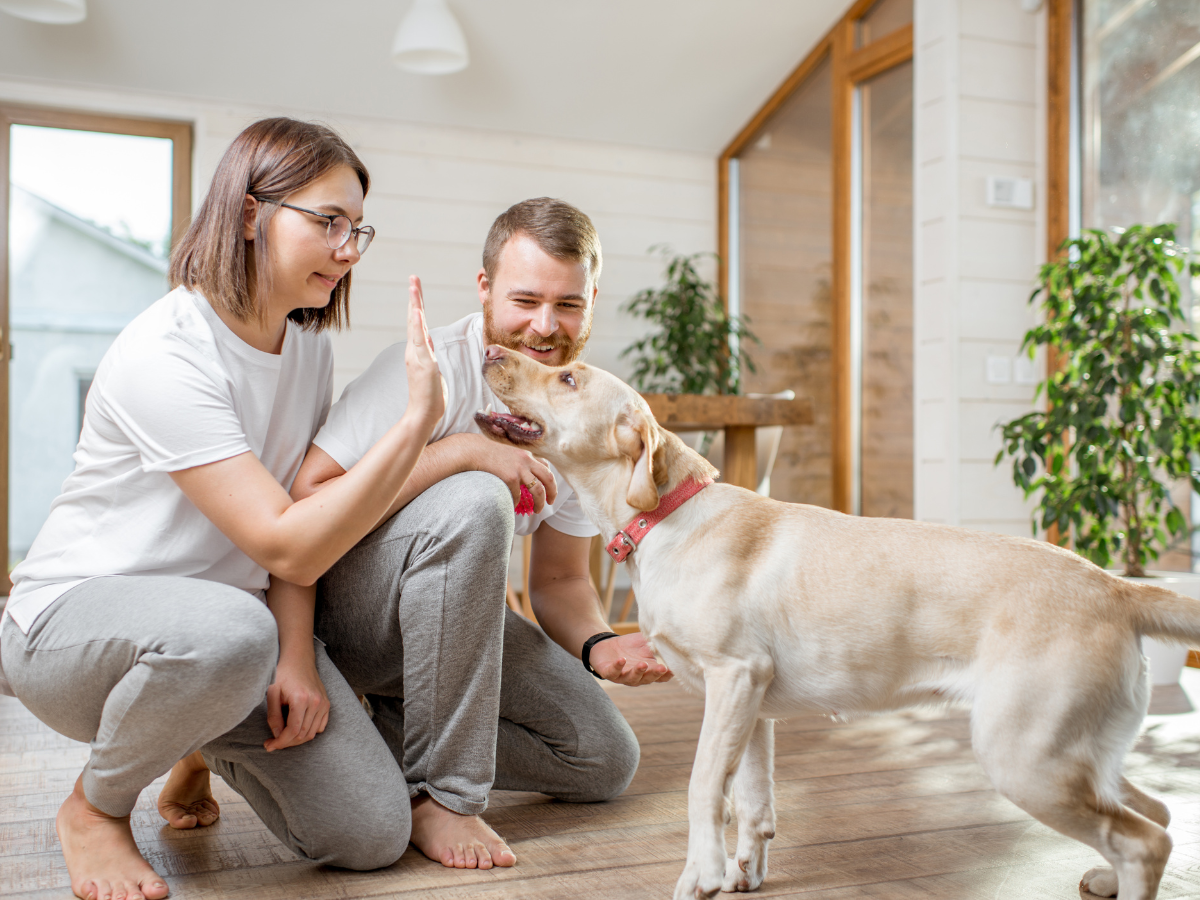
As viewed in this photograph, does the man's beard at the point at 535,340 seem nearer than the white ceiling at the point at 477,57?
Yes

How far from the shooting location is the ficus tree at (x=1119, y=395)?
2992 millimetres

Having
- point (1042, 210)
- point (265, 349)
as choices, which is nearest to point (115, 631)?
point (265, 349)

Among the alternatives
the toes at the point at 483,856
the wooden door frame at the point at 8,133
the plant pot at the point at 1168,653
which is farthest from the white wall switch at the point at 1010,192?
the wooden door frame at the point at 8,133

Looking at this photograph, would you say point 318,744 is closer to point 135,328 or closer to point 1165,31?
point 135,328

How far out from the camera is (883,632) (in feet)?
4.33

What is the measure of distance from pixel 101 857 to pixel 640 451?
3.13 feet

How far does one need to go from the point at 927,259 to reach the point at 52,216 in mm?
4010

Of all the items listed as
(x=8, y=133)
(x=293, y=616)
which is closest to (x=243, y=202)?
(x=293, y=616)

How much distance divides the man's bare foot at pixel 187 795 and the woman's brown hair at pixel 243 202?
2.60 ft

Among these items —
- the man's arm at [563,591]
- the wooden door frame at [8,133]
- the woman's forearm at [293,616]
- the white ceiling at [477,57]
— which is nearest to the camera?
the woman's forearm at [293,616]

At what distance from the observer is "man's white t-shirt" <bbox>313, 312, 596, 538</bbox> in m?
1.61

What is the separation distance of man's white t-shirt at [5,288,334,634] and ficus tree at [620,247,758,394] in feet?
11.8

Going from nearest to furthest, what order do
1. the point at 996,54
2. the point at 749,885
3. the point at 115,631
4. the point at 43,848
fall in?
the point at 115,631
the point at 749,885
the point at 43,848
the point at 996,54

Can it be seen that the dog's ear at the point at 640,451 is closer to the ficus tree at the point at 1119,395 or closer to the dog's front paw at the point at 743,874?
the dog's front paw at the point at 743,874
